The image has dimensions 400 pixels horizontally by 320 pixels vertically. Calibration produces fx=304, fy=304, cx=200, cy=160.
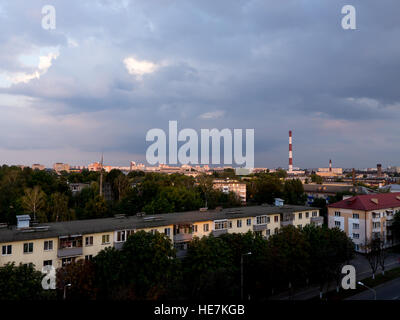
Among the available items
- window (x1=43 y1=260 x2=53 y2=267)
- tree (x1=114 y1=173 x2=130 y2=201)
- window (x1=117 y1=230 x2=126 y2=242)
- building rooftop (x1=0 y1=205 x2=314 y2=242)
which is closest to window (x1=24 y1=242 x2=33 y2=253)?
building rooftop (x1=0 y1=205 x2=314 y2=242)

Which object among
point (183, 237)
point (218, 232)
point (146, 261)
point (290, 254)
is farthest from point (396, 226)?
point (146, 261)

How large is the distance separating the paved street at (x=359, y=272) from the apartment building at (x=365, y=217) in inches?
98.5

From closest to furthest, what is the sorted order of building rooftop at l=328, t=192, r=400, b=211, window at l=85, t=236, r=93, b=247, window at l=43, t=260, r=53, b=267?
1. window at l=43, t=260, r=53, b=267
2. window at l=85, t=236, r=93, b=247
3. building rooftop at l=328, t=192, r=400, b=211

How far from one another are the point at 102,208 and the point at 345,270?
2620 centimetres

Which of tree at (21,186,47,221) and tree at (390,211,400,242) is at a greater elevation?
tree at (21,186,47,221)

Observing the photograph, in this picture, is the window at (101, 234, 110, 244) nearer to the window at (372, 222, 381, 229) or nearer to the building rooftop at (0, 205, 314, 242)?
the building rooftop at (0, 205, 314, 242)

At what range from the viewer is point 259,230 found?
26.7 meters

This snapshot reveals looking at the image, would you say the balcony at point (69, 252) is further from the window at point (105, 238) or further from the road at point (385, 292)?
the road at point (385, 292)

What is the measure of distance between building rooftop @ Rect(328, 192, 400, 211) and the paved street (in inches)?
209

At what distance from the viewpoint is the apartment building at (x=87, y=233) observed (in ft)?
54.2

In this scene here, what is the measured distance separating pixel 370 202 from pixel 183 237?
25.3m

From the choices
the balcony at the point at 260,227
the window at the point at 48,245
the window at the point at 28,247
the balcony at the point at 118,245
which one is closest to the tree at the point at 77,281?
the window at the point at 48,245

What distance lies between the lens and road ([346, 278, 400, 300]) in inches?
838

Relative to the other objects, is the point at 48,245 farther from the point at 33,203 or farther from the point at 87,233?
the point at 33,203
